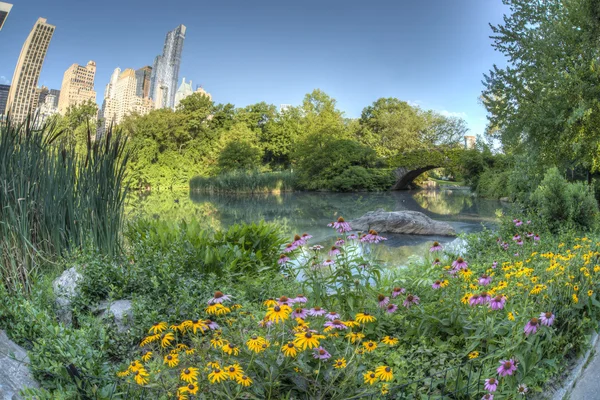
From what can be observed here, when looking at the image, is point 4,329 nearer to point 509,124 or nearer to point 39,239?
point 39,239

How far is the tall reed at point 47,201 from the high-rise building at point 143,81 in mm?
37621

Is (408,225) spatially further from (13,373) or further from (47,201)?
(13,373)

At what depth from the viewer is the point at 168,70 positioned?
148 feet

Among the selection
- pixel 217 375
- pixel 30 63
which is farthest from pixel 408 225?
pixel 217 375

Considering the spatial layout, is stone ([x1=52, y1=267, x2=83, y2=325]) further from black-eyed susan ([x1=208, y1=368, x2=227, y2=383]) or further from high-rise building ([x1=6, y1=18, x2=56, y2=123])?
high-rise building ([x1=6, y1=18, x2=56, y2=123])

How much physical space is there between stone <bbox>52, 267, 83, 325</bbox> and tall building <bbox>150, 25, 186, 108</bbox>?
41.8 metres

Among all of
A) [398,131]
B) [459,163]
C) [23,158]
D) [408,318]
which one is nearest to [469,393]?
[408,318]

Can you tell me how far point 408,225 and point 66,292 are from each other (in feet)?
21.7

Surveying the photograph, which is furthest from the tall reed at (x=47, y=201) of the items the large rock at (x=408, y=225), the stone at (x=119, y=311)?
the large rock at (x=408, y=225)

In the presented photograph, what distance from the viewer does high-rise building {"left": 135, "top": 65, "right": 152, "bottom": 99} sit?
38278 mm

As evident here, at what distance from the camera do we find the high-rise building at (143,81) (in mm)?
38278

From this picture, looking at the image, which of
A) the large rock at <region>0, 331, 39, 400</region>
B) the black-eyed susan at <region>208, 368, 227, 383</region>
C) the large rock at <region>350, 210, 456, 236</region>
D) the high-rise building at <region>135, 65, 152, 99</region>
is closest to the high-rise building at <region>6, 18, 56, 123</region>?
the large rock at <region>0, 331, 39, 400</region>

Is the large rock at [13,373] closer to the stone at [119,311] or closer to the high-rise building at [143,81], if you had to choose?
the stone at [119,311]

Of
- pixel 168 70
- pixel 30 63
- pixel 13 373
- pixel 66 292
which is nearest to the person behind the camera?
pixel 13 373
